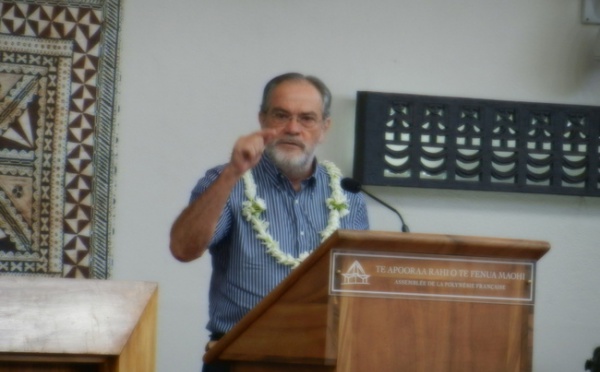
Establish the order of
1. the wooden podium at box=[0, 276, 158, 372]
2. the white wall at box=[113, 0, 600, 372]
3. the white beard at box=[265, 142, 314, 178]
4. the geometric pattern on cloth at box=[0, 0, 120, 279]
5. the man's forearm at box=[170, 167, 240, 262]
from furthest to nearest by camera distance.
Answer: the white wall at box=[113, 0, 600, 372] → the geometric pattern on cloth at box=[0, 0, 120, 279] → the white beard at box=[265, 142, 314, 178] → the man's forearm at box=[170, 167, 240, 262] → the wooden podium at box=[0, 276, 158, 372]

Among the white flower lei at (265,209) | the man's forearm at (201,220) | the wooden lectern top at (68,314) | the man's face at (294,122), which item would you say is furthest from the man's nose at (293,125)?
the wooden lectern top at (68,314)

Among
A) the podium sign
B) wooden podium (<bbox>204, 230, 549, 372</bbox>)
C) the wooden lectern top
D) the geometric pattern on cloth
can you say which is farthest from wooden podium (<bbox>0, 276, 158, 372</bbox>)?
the geometric pattern on cloth

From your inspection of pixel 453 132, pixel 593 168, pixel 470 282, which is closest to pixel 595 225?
pixel 593 168

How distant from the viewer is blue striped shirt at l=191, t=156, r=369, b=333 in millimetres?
2547

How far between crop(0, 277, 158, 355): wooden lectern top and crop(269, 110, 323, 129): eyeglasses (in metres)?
0.85

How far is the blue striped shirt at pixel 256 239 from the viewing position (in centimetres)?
255

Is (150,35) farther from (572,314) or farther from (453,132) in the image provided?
(572,314)

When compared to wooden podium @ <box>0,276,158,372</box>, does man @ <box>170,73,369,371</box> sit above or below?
above

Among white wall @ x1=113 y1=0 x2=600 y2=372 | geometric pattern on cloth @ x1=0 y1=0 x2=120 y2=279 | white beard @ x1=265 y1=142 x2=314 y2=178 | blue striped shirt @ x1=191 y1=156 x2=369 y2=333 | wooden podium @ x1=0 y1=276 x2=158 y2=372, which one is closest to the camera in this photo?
wooden podium @ x1=0 y1=276 x2=158 y2=372

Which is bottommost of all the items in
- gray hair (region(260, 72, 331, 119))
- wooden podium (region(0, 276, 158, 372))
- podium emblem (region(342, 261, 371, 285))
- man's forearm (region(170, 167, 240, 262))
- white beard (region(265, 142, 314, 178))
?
wooden podium (region(0, 276, 158, 372))

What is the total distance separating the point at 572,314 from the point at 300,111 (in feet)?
5.74

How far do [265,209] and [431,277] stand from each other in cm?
97

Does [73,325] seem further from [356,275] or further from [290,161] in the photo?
[290,161]

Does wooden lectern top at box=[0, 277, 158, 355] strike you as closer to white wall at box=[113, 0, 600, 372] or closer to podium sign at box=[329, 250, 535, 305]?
podium sign at box=[329, 250, 535, 305]
